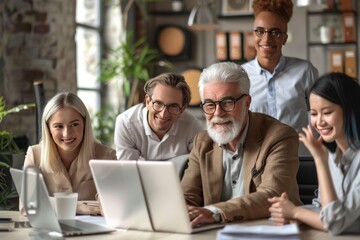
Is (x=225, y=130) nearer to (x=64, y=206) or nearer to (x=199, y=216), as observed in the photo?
(x=199, y=216)

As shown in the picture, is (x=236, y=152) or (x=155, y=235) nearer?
(x=155, y=235)

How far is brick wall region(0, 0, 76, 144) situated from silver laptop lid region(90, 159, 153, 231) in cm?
327

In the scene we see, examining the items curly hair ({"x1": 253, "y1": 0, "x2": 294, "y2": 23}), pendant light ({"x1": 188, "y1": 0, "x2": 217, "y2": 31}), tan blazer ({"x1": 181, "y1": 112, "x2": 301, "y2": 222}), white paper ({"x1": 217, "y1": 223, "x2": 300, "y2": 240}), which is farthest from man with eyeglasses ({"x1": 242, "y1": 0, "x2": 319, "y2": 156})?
pendant light ({"x1": 188, "y1": 0, "x2": 217, "y2": 31})

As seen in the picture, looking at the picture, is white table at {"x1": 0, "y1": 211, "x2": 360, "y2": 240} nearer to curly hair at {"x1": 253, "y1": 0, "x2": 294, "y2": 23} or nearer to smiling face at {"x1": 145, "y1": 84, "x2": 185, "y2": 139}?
smiling face at {"x1": 145, "y1": 84, "x2": 185, "y2": 139}

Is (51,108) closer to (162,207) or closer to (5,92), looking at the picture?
(162,207)

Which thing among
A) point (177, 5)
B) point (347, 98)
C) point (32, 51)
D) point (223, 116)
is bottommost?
point (223, 116)

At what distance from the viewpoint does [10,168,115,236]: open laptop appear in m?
2.67

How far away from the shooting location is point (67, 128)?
11.3 feet

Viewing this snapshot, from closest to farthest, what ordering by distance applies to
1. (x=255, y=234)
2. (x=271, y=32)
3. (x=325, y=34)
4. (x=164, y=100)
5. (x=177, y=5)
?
(x=255, y=234) → (x=164, y=100) → (x=271, y=32) → (x=325, y=34) → (x=177, y=5)

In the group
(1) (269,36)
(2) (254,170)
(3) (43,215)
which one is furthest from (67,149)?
(1) (269,36)

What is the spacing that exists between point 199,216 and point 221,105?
57 centimetres

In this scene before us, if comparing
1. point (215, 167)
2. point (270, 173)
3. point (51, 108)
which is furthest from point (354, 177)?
point (51, 108)

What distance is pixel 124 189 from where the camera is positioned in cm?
277

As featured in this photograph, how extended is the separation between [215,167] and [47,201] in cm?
86
